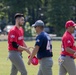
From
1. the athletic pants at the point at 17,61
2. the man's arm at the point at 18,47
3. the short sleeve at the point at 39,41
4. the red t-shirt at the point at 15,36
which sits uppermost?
the short sleeve at the point at 39,41

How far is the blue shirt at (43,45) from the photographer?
34.2 feet

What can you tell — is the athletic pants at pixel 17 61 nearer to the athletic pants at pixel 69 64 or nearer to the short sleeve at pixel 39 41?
the athletic pants at pixel 69 64

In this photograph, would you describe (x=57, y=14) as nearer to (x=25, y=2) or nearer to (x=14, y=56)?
(x=25, y=2)

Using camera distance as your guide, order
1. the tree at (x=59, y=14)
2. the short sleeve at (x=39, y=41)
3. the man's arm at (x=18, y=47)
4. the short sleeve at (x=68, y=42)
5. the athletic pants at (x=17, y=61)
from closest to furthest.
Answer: the short sleeve at (x=39, y=41) < the short sleeve at (x=68, y=42) < the man's arm at (x=18, y=47) < the athletic pants at (x=17, y=61) < the tree at (x=59, y=14)

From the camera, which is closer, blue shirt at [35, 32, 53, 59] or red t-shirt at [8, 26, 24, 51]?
blue shirt at [35, 32, 53, 59]

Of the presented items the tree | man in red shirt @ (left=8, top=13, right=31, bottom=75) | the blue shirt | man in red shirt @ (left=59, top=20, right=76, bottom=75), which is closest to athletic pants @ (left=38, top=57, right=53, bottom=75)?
the blue shirt

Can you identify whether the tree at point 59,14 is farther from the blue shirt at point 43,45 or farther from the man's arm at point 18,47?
the blue shirt at point 43,45

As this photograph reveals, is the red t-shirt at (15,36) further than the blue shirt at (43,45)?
Yes

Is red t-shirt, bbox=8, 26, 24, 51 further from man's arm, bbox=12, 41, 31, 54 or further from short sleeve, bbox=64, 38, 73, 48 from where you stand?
short sleeve, bbox=64, 38, 73, 48

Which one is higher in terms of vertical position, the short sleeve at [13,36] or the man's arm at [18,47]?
the short sleeve at [13,36]

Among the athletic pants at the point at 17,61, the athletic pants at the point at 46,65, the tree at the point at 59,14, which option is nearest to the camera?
the athletic pants at the point at 46,65

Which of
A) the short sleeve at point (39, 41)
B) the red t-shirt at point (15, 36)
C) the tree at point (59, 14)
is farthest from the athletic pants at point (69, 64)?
the tree at point (59, 14)

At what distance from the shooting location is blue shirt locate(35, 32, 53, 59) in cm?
1043

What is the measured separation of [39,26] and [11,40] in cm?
163
